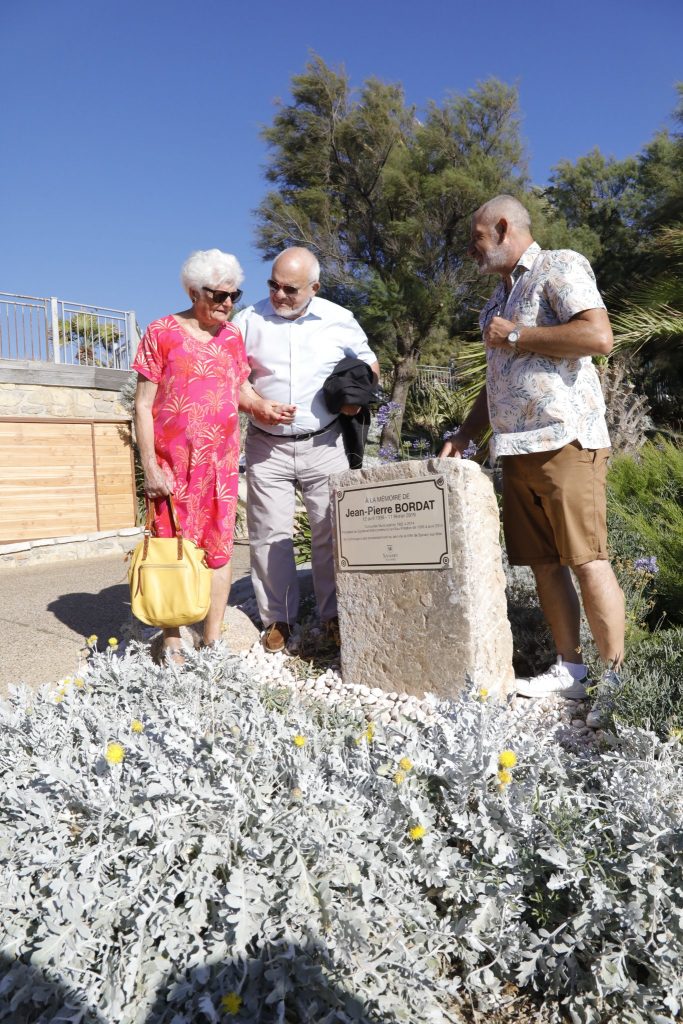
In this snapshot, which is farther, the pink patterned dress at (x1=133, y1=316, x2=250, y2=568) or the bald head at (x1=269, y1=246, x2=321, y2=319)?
the bald head at (x1=269, y1=246, x2=321, y2=319)

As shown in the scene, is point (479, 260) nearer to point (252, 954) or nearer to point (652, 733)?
point (652, 733)

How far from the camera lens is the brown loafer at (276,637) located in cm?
382

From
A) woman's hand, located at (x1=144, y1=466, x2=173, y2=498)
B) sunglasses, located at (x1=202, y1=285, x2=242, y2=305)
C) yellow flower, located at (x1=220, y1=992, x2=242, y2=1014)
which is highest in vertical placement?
sunglasses, located at (x1=202, y1=285, x2=242, y2=305)

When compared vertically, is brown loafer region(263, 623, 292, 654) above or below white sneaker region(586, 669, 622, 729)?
below

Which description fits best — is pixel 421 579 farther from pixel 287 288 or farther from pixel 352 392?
pixel 287 288

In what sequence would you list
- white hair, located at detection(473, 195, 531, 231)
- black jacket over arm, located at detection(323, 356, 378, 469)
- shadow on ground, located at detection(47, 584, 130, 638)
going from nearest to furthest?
white hair, located at detection(473, 195, 531, 231) < black jacket over arm, located at detection(323, 356, 378, 469) < shadow on ground, located at detection(47, 584, 130, 638)

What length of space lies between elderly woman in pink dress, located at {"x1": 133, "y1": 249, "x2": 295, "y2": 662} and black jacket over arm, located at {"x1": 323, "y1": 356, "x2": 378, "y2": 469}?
1.59 feet

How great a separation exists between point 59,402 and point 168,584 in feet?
29.5

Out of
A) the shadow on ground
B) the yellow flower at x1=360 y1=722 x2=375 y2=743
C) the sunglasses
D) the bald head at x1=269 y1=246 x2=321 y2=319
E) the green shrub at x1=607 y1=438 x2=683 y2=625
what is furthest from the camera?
the shadow on ground

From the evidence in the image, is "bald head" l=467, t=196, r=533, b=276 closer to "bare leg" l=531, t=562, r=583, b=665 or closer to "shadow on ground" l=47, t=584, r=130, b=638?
"bare leg" l=531, t=562, r=583, b=665

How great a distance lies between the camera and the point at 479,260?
10.1 feet

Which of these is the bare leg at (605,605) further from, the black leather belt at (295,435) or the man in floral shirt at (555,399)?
the black leather belt at (295,435)

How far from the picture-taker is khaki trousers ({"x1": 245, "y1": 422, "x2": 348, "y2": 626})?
3730mm

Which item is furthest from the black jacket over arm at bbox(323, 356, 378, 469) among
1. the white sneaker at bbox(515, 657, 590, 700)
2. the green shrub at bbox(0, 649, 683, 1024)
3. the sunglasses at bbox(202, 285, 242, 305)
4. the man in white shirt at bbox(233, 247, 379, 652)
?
the green shrub at bbox(0, 649, 683, 1024)
